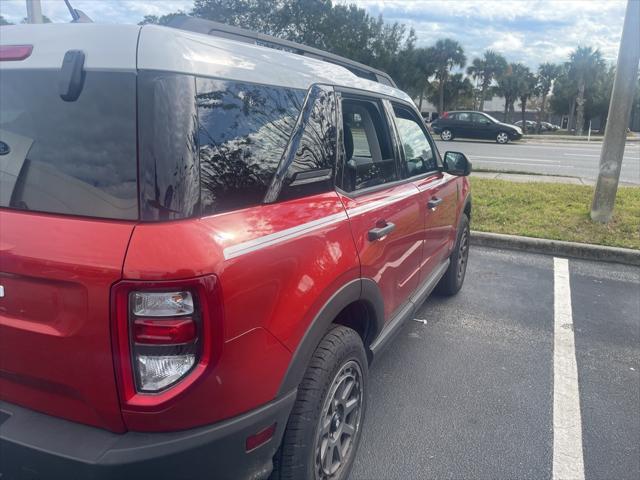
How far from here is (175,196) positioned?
158cm

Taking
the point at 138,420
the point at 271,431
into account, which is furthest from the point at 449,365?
the point at 138,420

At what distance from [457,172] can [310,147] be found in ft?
7.24

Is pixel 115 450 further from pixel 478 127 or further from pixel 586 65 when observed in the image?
pixel 586 65

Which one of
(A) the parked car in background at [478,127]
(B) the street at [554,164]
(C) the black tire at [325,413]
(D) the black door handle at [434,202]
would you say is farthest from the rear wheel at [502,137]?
(C) the black tire at [325,413]

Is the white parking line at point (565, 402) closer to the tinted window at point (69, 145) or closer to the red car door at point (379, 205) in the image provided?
the red car door at point (379, 205)

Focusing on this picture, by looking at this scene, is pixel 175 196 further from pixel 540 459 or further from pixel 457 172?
pixel 457 172

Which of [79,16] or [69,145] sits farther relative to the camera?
[79,16]

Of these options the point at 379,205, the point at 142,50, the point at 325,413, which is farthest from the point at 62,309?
the point at 379,205

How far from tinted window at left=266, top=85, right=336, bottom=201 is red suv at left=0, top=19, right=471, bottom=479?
19 mm

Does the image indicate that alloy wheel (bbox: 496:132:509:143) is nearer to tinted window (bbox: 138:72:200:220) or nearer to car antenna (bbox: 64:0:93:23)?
car antenna (bbox: 64:0:93:23)

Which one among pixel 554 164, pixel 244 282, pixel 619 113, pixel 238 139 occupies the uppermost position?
pixel 619 113

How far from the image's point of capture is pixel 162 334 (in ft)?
5.02

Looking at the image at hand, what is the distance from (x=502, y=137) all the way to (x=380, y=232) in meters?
25.7

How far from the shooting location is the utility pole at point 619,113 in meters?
6.25
